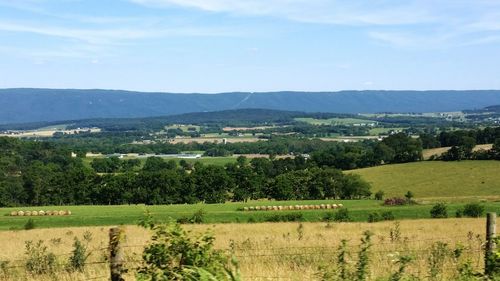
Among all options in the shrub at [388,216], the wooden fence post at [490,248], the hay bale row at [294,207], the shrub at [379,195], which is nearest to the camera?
the wooden fence post at [490,248]

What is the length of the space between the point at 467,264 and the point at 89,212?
232 ft

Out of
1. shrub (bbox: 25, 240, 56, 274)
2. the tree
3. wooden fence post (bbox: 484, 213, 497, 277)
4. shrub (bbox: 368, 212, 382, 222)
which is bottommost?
the tree

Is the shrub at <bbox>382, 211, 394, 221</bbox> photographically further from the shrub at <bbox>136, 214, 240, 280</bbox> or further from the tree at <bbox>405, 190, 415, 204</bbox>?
the shrub at <bbox>136, 214, 240, 280</bbox>

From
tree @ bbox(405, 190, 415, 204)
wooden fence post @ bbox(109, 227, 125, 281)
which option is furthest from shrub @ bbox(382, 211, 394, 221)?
wooden fence post @ bbox(109, 227, 125, 281)

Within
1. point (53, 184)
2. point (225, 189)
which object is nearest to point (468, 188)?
point (225, 189)

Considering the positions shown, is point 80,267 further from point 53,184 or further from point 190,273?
point 53,184

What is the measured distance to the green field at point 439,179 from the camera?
90000 mm

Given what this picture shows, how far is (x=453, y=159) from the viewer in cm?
11512

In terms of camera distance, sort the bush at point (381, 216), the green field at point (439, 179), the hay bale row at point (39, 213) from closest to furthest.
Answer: the bush at point (381, 216) < the hay bale row at point (39, 213) < the green field at point (439, 179)

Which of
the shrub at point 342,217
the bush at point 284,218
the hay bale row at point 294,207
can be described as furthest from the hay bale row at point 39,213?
the shrub at point 342,217

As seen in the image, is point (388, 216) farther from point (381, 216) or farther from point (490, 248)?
point (490, 248)

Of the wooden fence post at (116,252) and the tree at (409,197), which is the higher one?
the wooden fence post at (116,252)

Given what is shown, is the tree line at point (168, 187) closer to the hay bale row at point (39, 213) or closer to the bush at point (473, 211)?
the hay bale row at point (39, 213)

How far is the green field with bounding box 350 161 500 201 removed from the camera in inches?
3543
